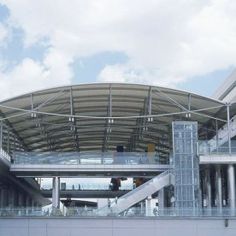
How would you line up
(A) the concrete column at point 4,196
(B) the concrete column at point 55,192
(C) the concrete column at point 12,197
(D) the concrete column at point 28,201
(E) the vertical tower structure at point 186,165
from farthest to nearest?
(D) the concrete column at point 28,201 → (C) the concrete column at point 12,197 → (A) the concrete column at point 4,196 → (B) the concrete column at point 55,192 → (E) the vertical tower structure at point 186,165

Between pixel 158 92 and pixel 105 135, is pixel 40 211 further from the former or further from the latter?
pixel 105 135

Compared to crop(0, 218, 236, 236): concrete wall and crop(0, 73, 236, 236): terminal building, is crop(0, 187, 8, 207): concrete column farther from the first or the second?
crop(0, 218, 236, 236): concrete wall

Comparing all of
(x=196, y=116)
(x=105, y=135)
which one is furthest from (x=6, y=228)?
(x=105, y=135)

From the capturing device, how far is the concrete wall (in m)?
36.2

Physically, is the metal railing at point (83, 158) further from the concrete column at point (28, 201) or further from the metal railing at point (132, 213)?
the concrete column at point (28, 201)

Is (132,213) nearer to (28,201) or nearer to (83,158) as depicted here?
(83,158)

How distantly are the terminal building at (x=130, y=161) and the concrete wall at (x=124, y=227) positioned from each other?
0.21 feet

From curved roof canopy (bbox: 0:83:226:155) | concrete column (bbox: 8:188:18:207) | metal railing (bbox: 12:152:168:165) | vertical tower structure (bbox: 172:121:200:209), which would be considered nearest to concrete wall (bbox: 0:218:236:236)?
vertical tower structure (bbox: 172:121:200:209)

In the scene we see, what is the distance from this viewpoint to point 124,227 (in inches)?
1426

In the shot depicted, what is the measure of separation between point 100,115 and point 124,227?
52.5ft

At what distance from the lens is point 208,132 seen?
167 feet

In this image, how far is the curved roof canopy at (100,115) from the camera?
1694 inches

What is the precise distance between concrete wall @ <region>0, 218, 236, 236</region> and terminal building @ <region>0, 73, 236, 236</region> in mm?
63

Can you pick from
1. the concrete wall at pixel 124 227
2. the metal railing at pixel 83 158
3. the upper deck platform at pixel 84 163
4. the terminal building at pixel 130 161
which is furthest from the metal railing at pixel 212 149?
the concrete wall at pixel 124 227
